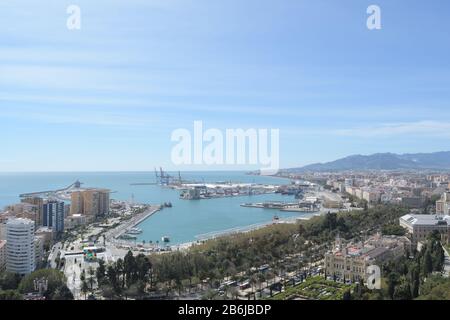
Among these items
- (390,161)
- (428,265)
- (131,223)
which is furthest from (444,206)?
(390,161)

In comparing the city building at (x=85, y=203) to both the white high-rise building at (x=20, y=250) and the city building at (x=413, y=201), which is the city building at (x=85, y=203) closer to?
the white high-rise building at (x=20, y=250)

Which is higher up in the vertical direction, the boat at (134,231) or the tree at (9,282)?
the tree at (9,282)

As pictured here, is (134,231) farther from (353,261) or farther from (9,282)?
(353,261)

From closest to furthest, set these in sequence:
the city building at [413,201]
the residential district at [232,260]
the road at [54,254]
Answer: the residential district at [232,260]
the road at [54,254]
the city building at [413,201]

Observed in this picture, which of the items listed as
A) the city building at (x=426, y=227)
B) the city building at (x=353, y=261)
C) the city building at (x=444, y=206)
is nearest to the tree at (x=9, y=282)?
the city building at (x=353, y=261)

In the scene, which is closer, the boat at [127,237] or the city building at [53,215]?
the boat at [127,237]

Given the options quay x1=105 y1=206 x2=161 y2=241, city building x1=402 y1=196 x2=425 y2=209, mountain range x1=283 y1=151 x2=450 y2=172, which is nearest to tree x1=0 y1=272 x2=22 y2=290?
quay x1=105 y1=206 x2=161 y2=241

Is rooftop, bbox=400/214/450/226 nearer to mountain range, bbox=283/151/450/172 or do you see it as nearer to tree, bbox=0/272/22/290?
tree, bbox=0/272/22/290

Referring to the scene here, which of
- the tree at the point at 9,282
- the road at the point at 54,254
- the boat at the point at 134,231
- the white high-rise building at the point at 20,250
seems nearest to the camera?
the tree at the point at 9,282
